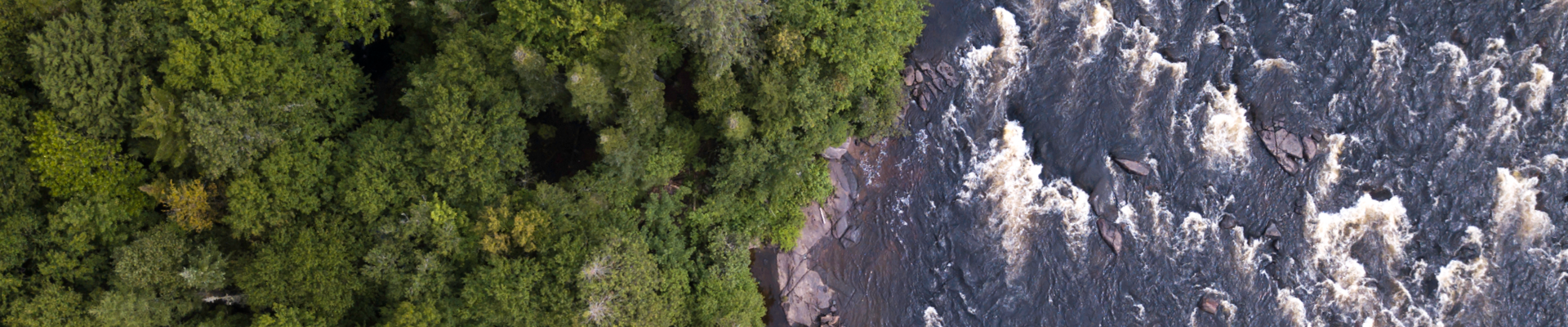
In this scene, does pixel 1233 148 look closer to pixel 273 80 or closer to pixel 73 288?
pixel 273 80

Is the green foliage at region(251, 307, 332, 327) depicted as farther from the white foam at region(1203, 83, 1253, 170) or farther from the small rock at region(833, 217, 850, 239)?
the white foam at region(1203, 83, 1253, 170)

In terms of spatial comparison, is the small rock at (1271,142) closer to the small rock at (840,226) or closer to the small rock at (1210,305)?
the small rock at (1210,305)

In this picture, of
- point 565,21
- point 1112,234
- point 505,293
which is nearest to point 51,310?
point 505,293

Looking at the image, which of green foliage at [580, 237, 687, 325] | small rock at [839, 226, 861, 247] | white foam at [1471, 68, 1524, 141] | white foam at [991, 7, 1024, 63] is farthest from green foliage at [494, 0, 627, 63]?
white foam at [1471, 68, 1524, 141]

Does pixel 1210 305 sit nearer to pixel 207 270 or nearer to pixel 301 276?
pixel 301 276

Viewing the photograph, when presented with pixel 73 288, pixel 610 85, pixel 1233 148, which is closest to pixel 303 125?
pixel 73 288
